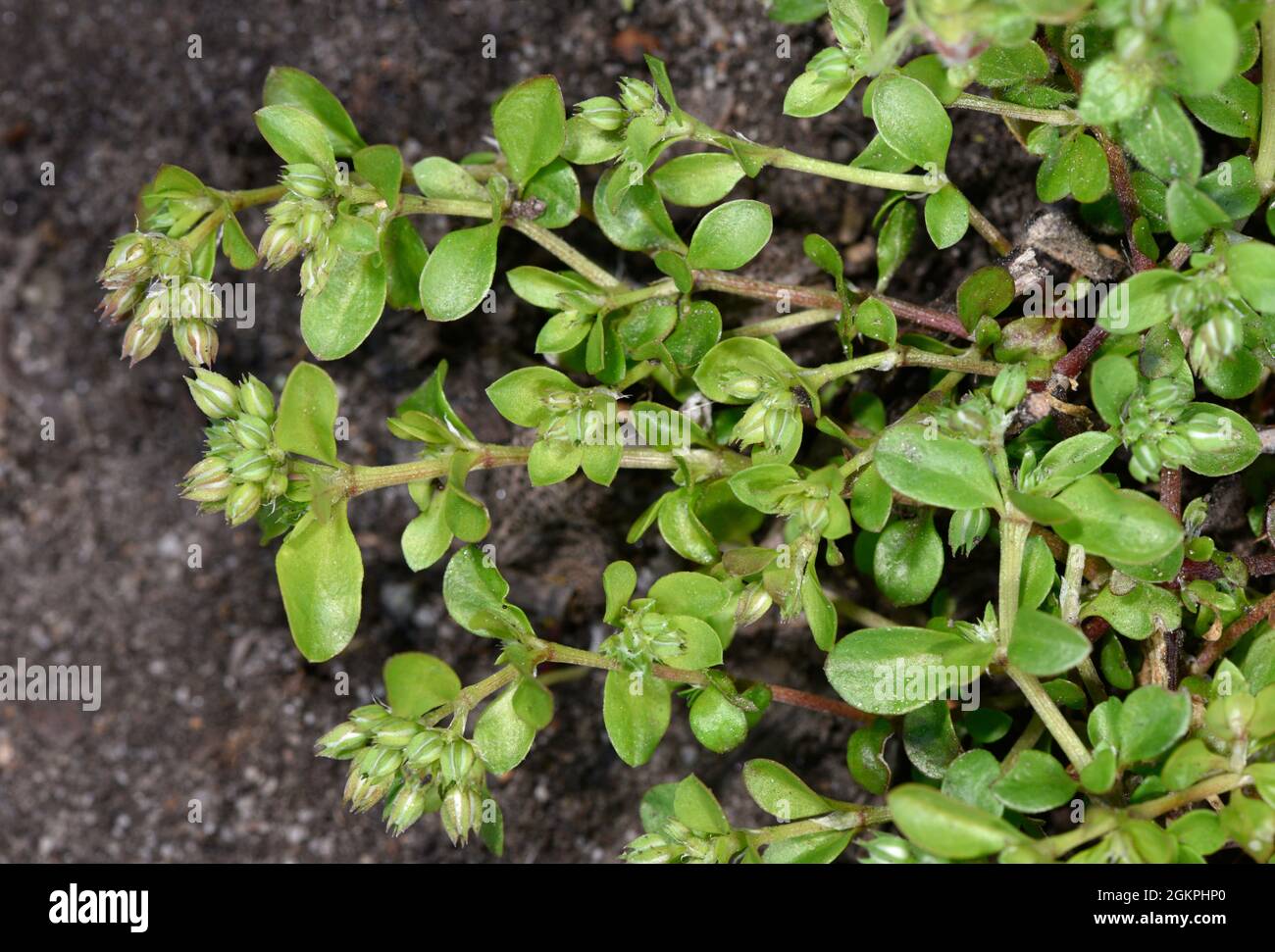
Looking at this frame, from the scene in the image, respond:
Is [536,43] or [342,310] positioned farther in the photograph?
[536,43]

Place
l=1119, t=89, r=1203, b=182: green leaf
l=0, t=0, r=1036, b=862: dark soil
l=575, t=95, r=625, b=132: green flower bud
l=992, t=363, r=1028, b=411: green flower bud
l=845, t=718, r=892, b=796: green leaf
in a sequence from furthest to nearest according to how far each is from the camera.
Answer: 1. l=0, t=0, r=1036, b=862: dark soil
2. l=845, t=718, r=892, b=796: green leaf
3. l=575, t=95, r=625, b=132: green flower bud
4. l=992, t=363, r=1028, b=411: green flower bud
5. l=1119, t=89, r=1203, b=182: green leaf

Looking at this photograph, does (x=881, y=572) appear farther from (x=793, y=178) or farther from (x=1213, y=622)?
(x=793, y=178)

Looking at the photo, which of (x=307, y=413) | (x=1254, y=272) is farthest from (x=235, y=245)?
(x=1254, y=272)

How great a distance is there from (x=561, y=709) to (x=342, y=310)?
0.95 metres

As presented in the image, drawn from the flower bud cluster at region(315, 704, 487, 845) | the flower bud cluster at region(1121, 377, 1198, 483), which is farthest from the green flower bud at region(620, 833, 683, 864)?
the flower bud cluster at region(1121, 377, 1198, 483)

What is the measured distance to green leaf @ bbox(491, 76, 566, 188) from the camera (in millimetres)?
1599

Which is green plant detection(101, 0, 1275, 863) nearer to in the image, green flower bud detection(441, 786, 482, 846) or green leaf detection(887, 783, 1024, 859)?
green flower bud detection(441, 786, 482, 846)

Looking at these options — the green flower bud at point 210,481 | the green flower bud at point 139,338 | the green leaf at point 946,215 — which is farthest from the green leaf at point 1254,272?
the green flower bud at point 139,338

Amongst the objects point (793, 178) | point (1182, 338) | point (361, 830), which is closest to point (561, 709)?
point (361, 830)

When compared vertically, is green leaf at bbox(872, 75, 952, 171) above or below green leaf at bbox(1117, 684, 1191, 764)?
above

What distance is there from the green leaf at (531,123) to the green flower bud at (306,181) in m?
0.25

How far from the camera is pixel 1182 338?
163cm

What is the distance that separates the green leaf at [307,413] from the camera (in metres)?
1.55

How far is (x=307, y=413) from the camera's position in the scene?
5.18ft
